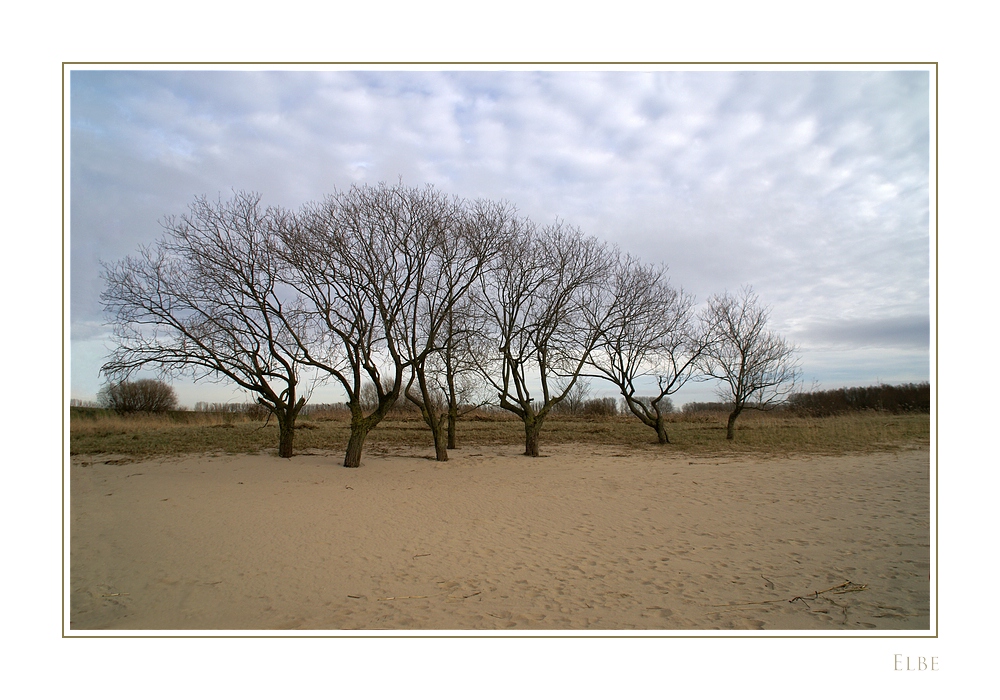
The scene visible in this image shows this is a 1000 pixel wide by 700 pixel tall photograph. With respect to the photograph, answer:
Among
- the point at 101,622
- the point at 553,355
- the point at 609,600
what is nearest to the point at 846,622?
the point at 609,600

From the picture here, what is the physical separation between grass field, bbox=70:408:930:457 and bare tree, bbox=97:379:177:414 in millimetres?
396

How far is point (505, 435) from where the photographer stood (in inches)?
1155

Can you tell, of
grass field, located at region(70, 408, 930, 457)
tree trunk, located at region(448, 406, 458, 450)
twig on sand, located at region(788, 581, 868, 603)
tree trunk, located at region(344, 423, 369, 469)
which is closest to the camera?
twig on sand, located at region(788, 581, 868, 603)

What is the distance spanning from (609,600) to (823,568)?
3.45 m

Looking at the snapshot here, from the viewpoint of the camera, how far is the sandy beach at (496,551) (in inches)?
210

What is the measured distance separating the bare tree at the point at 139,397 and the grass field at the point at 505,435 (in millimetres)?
396

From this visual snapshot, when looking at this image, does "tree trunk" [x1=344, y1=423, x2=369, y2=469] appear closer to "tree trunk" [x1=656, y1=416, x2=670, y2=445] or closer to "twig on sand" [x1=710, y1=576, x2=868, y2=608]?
"twig on sand" [x1=710, y1=576, x2=868, y2=608]

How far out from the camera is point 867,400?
812 inches

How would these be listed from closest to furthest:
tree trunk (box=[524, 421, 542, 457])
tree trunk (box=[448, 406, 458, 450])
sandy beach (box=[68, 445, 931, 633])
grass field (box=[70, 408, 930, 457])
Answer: sandy beach (box=[68, 445, 931, 633])
grass field (box=[70, 408, 930, 457])
tree trunk (box=[448, 406, 458, 450])
tree trunk (box=[524, 421, 542, 457])

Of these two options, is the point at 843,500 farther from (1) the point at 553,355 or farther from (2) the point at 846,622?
(1) the point at 553,355

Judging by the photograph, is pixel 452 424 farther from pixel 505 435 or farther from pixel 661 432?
pixel 661 432

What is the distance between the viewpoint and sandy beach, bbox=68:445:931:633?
210 inches

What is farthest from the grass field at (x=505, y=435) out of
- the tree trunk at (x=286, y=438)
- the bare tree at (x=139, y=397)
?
the tree trunk at (x=286, y=438)

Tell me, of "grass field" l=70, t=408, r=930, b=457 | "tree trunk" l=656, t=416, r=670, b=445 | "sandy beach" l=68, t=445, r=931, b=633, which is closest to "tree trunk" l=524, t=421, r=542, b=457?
"grass field" l=70, t=408, r=930, b=457
